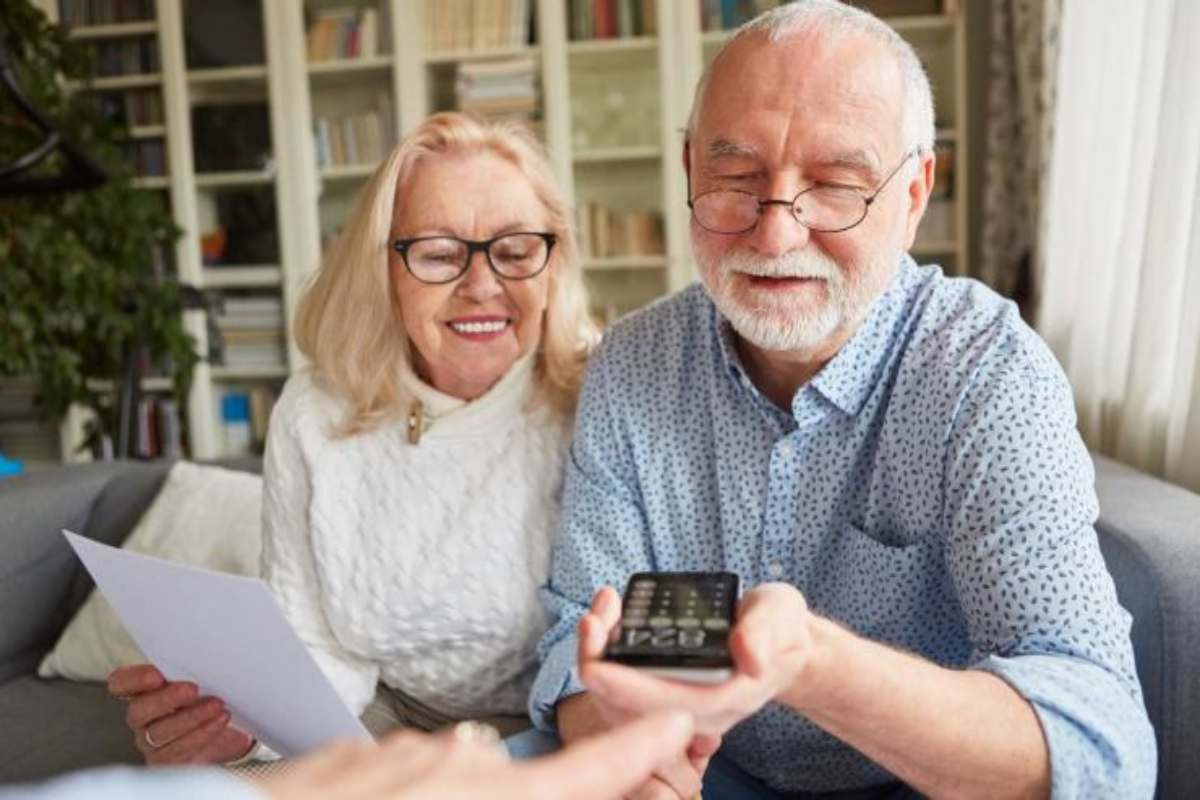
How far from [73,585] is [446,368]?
3.19 feet

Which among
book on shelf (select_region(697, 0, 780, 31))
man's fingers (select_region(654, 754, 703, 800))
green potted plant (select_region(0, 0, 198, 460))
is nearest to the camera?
man's fingers (select_region(654, 754, 703, 800))

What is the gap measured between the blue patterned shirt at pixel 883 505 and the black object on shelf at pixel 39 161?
1.58m

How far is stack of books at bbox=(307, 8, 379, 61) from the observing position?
371cm

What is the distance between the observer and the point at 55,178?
2.40m

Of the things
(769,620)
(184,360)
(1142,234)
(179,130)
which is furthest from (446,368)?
(179,130)

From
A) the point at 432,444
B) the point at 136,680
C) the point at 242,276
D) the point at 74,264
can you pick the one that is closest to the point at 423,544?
the point at 432,444

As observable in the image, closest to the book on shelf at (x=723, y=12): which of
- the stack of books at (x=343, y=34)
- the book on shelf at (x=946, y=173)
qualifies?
the book on shelf at (x=946, y=173)

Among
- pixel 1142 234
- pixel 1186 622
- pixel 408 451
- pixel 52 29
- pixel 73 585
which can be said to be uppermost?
pixel 52 29

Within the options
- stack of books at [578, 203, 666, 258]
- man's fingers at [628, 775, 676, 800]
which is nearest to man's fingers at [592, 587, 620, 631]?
man's fingers at [628, 775, 676, 800]

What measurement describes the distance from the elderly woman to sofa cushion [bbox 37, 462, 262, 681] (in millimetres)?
518

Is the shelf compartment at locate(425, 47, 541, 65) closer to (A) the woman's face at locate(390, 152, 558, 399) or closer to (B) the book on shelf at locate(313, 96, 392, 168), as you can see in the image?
(B) the book on shelf at locate(313, 96, 392, 168)

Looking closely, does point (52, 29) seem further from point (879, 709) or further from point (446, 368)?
point (879, 709)

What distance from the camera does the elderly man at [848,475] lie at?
0.80m

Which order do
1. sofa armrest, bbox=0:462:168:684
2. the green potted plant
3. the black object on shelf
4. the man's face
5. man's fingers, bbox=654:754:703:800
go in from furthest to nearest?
1. the green potted plant
2. the black object on shelf
3. sofa armrest, bbox=0:462:168:684
4. the man's face
5. man's fingers, bbox=654:754:703:800
